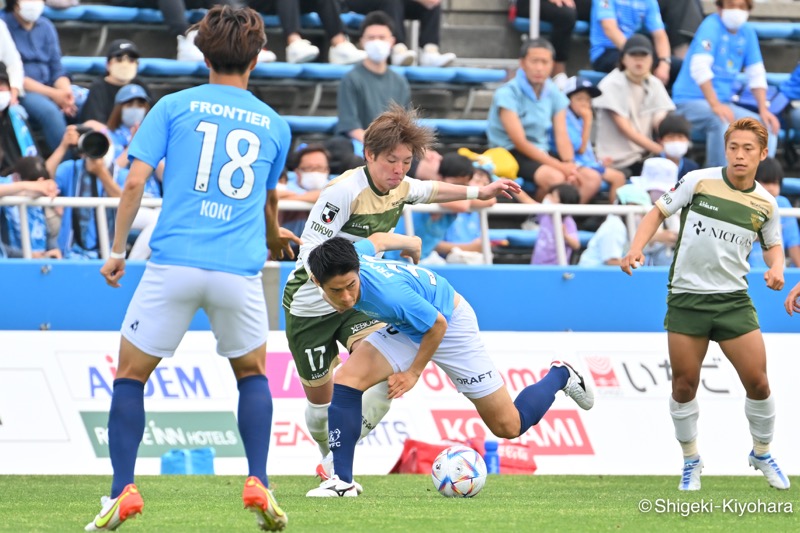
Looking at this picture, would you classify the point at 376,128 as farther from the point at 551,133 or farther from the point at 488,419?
the point at 551,133

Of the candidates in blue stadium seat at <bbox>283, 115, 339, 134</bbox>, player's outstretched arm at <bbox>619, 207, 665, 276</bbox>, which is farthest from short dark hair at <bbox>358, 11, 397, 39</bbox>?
player's outstretched arm at <bbox>619, 207, 665, 276</bbox>

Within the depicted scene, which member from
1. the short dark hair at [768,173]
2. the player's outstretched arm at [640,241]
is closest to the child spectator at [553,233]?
the short dark hair at [768,173]

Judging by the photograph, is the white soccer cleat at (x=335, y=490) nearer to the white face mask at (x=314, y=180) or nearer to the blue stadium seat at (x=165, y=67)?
the white face mask at (x=314, y=180)

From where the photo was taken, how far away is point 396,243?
7559mm

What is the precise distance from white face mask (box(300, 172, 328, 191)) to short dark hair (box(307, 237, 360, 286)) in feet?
16.5

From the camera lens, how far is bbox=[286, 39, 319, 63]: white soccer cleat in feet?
44.8

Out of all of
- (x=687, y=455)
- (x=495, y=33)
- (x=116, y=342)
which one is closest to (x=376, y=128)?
(x=687, y=455)

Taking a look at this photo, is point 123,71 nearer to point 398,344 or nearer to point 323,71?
point 323,71

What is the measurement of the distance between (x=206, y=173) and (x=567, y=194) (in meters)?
6.77

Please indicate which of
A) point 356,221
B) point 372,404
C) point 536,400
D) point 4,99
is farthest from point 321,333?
point 4,99

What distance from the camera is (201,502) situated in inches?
283

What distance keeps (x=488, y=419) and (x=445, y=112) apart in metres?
7.89

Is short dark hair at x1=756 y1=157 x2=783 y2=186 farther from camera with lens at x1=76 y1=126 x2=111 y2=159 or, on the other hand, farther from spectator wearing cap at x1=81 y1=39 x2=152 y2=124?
camera with lens at x1=76 y1=126 x2=111 y2=159

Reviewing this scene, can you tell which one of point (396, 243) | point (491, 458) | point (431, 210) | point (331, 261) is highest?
point (331, 261)
